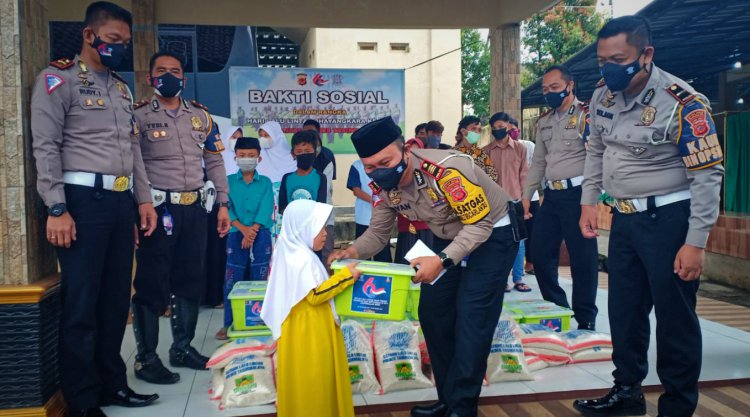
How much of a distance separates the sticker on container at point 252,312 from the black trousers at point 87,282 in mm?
992

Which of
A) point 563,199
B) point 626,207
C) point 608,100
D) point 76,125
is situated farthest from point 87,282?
point 563,199

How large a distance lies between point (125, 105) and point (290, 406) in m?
1.79

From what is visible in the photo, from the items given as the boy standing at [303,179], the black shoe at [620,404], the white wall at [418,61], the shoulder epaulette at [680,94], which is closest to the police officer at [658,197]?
the shoulder epaulette at [680,94]

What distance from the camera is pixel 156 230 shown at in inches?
147

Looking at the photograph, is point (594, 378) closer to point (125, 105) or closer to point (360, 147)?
point (360, 147)

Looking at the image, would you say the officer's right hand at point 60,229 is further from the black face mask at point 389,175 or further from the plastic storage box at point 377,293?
the black face mask at point 389,175

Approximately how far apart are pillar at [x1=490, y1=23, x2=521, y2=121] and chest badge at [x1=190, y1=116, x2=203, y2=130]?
4.20m

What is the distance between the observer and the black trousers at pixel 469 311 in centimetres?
288

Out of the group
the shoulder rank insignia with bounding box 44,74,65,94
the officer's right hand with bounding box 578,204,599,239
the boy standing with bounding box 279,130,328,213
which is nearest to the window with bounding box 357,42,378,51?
the boy standing with bounding box 279,130,328,213

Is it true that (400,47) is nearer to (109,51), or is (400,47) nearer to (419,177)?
(109,51)

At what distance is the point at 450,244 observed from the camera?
109 inches

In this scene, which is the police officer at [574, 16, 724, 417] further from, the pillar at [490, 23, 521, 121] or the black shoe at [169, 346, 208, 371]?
the pillar at [490, 23, 521, 121]

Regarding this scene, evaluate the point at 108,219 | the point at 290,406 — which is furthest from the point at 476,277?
the point at 108,219

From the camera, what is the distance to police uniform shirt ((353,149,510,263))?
2.71 m
